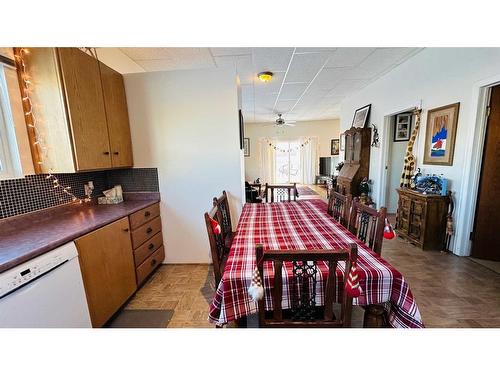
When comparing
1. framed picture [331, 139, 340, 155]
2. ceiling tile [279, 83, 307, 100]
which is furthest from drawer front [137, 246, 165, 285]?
framed picture [331, 139, 340, 155]

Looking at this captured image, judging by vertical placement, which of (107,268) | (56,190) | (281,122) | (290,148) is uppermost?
(281,122)

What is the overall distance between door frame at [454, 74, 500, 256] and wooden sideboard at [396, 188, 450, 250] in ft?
0.47

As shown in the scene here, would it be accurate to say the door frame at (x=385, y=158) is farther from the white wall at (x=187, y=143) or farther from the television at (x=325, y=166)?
the television at (x=325, y=166)

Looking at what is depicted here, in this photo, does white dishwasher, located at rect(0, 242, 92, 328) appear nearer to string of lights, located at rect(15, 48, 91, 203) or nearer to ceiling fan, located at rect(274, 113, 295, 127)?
string of lights, located at rect(15, 48, 91, 203)

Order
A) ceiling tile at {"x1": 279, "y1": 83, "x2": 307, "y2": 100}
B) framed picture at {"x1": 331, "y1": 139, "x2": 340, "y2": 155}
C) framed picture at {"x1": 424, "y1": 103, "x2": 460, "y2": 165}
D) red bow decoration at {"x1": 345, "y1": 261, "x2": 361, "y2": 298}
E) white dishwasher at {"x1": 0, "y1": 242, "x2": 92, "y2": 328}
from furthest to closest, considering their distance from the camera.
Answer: framed picture at {"x1": 331, "y1": 139, "x2": 340, "y2": 155} < ceiling tile at {"x1": 279, "y1": 83, "x2": 307, "y2": 100} < framed picture at {"x1": 424, "y1": 103, "x2": 460, "y2": 165} < white dishwasher at {"x1": 0, "y1": 242, "x2": 92, "y2": 328} < red bow decoration at {"x1": 345, "y1": 261, "x2": 361, "y2": 298}

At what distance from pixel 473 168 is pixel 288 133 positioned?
6.15 metres

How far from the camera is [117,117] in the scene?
6.80 ft

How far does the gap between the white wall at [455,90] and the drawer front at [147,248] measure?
139 inches

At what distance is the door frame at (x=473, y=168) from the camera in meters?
2.15

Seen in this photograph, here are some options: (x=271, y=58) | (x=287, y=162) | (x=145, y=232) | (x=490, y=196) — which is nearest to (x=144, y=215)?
(x=145, y=232)

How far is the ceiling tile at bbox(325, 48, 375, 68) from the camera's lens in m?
2.63

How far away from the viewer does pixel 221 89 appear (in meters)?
2.19

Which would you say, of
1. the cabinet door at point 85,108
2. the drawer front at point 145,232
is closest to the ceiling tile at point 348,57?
the cabinet door at point 85,108

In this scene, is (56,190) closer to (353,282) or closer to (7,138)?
(7,138)
